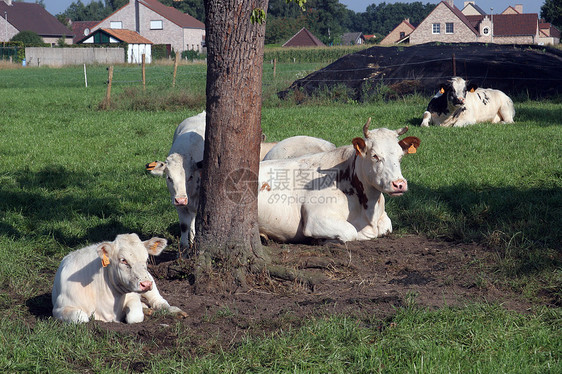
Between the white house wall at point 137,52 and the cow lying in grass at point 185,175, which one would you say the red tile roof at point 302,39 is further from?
the cow lying in grass at point 185,175

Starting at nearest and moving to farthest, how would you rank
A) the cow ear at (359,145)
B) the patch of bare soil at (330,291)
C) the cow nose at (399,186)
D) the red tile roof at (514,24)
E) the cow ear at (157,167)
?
the patch of bare soil at (330,291) < the cow nose at (399,186) < the cow ear at (359,145) < the cow ear at (157,167) < the red tile roof at (514,24)

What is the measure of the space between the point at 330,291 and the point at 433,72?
14946 mm

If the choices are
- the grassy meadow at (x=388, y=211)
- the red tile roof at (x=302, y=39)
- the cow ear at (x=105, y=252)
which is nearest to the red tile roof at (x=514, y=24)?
the red tile roof at (x=302, y=39)

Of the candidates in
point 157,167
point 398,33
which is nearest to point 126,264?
point 157,167

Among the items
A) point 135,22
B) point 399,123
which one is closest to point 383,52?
point 399,123

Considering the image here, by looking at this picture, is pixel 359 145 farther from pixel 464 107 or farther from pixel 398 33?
pixel 398 33

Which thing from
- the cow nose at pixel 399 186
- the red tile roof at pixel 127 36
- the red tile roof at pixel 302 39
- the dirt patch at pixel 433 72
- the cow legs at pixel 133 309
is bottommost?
the cow legs at pixel 133 309

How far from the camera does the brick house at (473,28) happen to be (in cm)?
7712

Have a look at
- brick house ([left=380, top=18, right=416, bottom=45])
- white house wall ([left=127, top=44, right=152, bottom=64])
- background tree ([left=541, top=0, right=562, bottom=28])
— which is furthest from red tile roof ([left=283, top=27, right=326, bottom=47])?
background tree ([left=541, top=0, right=562, bottom=28])

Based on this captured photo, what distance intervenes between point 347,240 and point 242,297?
69.9 inches

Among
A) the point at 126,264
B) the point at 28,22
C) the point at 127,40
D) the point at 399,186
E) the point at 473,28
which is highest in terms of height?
the point at 28,22

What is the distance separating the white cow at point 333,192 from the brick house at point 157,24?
82.1m

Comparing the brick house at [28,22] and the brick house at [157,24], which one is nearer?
the brick house at [157,24]

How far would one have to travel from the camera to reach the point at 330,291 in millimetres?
5402
